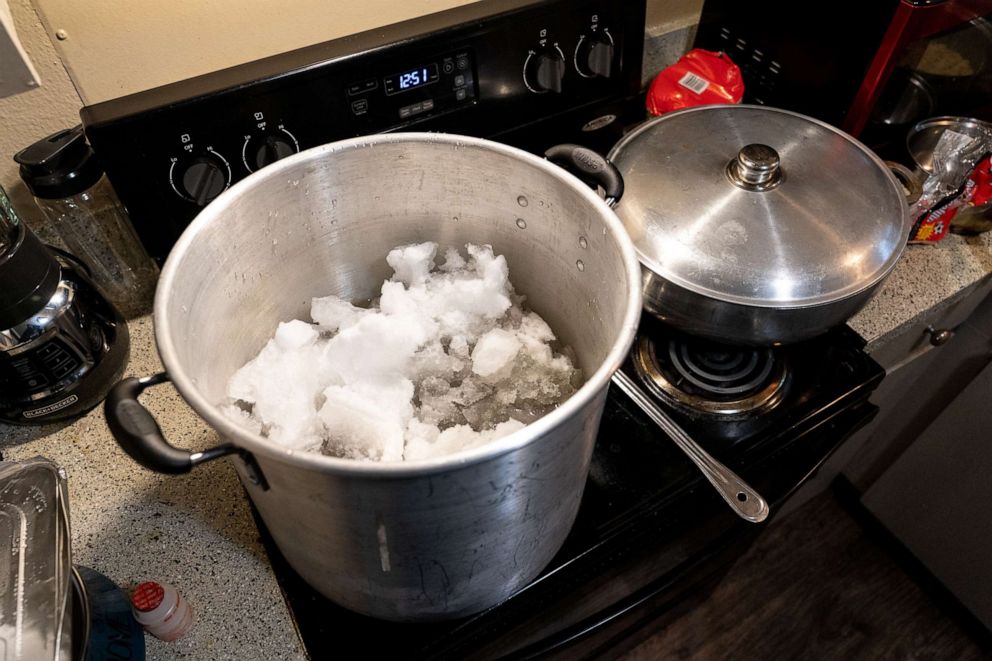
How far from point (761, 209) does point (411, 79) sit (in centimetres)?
40

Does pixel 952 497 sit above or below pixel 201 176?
below

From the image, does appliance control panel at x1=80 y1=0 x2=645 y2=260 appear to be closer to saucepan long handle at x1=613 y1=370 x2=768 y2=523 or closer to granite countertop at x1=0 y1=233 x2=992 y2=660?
granite countertop at x1=0 y1=233 x2=992 y2=660

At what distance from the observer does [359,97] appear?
2.35 feet

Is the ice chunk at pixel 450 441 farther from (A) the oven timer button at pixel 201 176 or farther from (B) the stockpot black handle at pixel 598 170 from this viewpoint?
(A) the oven timer button at pixel 201 176

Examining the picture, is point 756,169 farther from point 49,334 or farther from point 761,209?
point 49,334

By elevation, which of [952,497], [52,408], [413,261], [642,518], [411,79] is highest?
[411,79]

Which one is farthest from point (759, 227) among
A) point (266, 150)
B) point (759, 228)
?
point (266, 150)

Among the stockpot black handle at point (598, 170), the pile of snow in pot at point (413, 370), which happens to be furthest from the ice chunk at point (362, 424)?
the stockpot black handle at point (598, 170)

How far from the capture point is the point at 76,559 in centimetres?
61

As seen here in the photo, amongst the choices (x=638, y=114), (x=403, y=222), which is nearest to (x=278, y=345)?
(x=403, y=222)

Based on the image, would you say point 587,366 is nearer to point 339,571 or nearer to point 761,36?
point 339,571

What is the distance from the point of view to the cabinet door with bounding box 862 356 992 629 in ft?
3.63

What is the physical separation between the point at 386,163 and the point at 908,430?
1.15 metres

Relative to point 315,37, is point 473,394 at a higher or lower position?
lower
